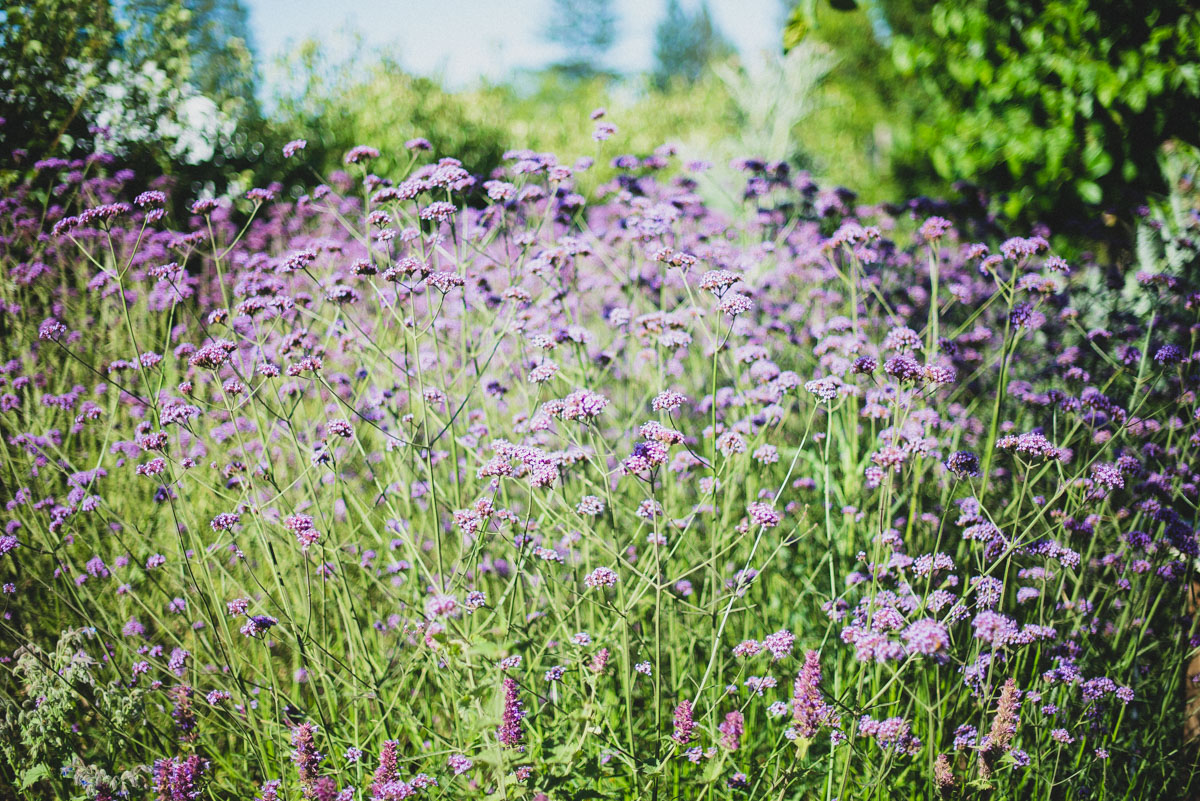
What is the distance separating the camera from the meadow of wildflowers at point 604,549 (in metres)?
1.90

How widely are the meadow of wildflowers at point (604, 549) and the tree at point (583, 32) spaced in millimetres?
53017

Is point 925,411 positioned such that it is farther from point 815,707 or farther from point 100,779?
point 100,779

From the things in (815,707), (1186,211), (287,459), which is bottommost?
(287,459)

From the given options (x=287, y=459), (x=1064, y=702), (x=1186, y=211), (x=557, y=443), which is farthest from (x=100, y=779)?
(x=1186, y=211)

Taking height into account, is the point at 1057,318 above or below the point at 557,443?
above

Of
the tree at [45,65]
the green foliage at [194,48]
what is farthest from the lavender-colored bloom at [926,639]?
the green foliage at [194,48]

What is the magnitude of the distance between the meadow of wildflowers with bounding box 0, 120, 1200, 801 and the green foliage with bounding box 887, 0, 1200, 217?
769 mm

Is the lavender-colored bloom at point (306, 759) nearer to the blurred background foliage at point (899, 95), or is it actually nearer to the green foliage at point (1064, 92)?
the blurred background foliage at point (899, 95)

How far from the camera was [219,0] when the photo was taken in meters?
11.3

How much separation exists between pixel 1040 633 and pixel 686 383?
7.36ft

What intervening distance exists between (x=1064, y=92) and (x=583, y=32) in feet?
179

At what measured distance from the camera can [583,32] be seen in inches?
2007

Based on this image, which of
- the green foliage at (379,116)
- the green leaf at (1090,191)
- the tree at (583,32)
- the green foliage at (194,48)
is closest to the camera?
the green leaf at (1090,191)

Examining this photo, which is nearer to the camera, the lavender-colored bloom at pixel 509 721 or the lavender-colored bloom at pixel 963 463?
the lavender-colored bloom at pixel 509 721
